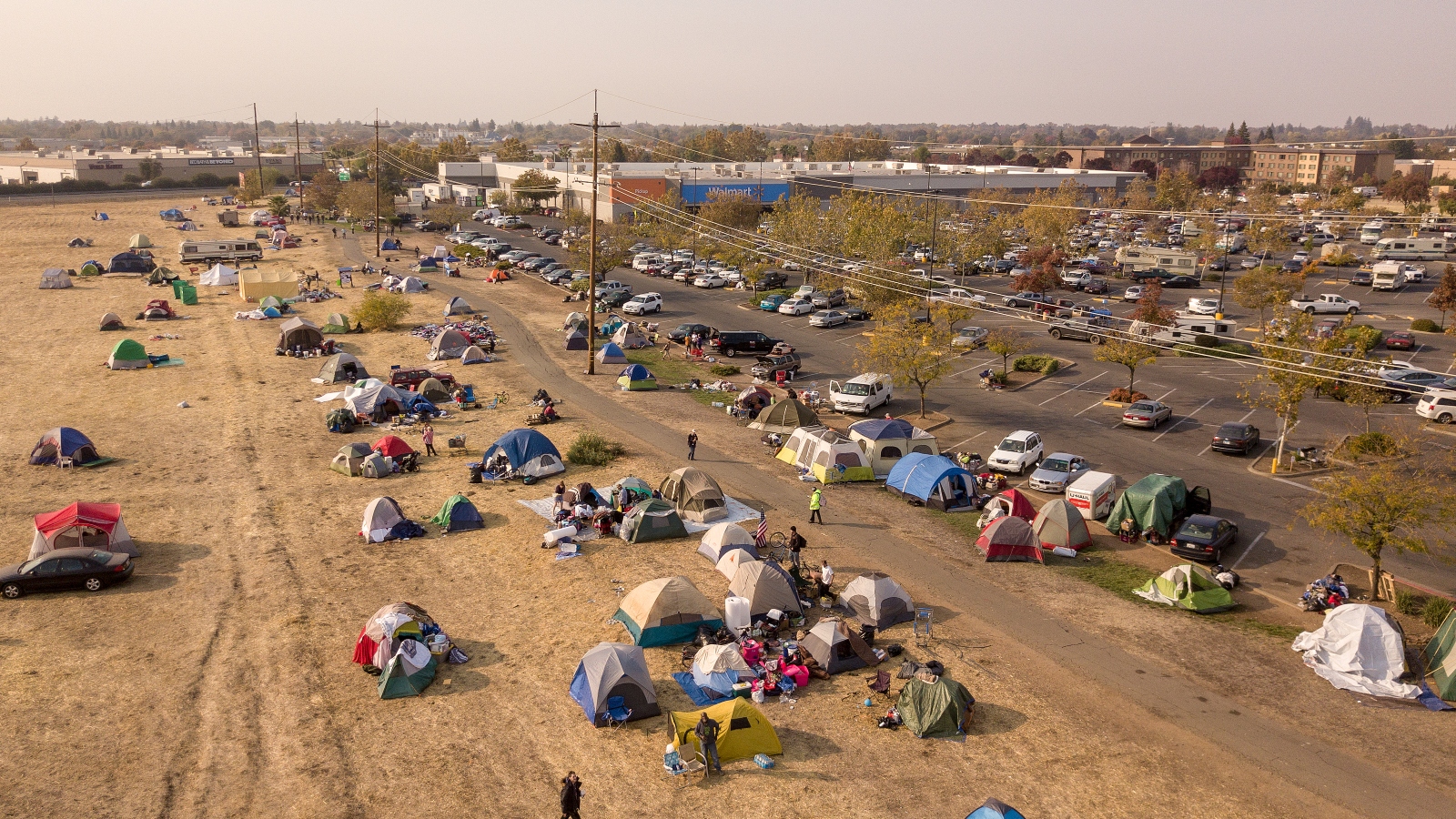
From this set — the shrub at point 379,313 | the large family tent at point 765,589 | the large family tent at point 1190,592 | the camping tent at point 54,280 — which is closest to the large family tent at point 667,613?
the large family tent at point 765,589

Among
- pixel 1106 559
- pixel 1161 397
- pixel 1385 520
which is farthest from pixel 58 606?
pixel 1161 397

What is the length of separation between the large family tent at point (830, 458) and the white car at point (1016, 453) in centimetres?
424

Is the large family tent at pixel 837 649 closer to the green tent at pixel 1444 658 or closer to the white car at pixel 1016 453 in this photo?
the green tent at pixel 1444 658

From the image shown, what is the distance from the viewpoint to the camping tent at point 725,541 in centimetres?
2398

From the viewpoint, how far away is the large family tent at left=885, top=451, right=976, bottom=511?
1122 inches

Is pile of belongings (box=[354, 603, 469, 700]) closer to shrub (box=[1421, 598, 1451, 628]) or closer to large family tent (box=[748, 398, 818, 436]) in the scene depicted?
large family tent (box=[748, 398, 818, 436])

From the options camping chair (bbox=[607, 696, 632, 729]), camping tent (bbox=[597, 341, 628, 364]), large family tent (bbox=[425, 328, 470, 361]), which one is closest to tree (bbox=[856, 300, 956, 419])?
camping tent (bbox=[597, 341, 628, 364])

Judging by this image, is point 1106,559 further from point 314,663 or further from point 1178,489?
point 314,663

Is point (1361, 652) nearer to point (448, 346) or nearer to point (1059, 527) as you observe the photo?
point (1059, 527)

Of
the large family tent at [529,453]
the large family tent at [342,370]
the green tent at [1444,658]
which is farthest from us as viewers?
the large family tent at [342,370]

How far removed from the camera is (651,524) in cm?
2573

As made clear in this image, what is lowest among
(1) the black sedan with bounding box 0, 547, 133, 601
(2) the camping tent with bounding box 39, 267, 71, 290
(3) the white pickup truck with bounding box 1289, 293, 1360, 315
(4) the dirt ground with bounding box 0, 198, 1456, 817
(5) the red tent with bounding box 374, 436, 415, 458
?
(4) the dirt ground with bounding box 0, 198, 1456, 817

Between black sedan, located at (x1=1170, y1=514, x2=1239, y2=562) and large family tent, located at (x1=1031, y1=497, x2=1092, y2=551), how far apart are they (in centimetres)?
236

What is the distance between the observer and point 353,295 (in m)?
63.3
